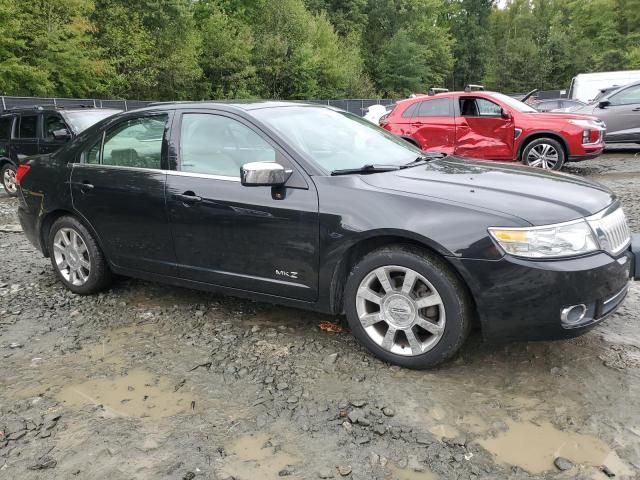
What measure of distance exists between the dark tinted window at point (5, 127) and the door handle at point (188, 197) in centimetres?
828

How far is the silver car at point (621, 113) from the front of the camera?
39.2 ft

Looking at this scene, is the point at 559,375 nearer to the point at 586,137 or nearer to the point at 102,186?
the point at 102,186

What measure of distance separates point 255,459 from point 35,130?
365 inches

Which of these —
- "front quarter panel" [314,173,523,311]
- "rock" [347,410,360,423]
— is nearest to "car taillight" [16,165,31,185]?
"front quarter panel" [314,173,523,311]

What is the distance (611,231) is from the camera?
9.85 feet

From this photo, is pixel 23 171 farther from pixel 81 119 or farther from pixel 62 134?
pixel 81 119

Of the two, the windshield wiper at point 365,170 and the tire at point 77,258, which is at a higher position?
the windshield wiper at point 365,170

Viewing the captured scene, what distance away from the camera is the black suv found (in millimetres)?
9258

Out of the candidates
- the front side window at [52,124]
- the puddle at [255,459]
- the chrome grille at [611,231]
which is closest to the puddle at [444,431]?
the puddle at [255,459]

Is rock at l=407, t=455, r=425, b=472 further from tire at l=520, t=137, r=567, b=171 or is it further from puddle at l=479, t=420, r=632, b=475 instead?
tire at l=520, t=137, r=567, b=171

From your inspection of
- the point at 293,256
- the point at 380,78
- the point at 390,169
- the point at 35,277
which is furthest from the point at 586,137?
the point at 380,78

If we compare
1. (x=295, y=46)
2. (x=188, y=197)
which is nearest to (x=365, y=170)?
(x=188, y=197)

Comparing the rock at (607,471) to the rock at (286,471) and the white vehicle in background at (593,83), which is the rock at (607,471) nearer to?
the rock at (286,471)

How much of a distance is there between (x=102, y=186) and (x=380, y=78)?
5430 cm
